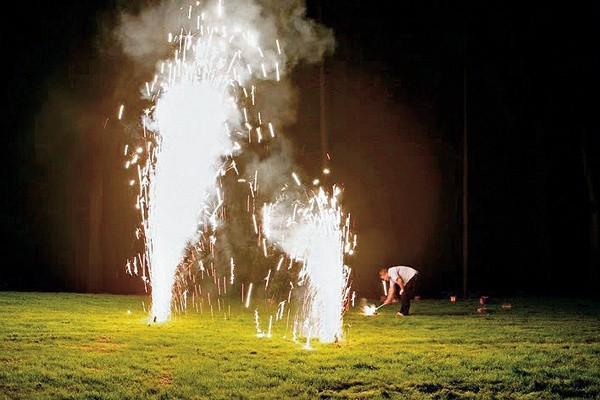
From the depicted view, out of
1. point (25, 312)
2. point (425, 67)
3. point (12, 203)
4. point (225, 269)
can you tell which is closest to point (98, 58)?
point (12, 203)

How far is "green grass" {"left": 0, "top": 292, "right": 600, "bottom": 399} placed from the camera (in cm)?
811

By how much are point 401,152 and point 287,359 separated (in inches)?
925

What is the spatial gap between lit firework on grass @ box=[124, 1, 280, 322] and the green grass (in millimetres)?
1597

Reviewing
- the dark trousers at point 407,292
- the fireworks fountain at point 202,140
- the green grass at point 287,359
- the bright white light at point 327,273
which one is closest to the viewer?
the green grass at point 287,359

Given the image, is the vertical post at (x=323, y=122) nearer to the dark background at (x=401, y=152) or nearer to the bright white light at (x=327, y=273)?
the dark background at (x=401, y=152)

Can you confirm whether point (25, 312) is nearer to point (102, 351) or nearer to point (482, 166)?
point (102, 351)

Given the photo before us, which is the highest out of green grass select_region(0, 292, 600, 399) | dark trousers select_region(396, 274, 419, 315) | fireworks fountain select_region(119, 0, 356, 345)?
fireworks fountain select_region(119, 0, 356, 345)

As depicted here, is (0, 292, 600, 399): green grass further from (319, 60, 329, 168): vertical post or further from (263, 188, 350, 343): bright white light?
(319, 60, 329, 168): vertical post

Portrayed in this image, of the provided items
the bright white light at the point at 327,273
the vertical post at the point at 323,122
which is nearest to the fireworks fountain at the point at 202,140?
the bright white light at the point at 327,273

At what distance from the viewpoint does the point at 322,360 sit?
980 cm

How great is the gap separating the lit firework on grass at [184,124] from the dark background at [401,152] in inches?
304

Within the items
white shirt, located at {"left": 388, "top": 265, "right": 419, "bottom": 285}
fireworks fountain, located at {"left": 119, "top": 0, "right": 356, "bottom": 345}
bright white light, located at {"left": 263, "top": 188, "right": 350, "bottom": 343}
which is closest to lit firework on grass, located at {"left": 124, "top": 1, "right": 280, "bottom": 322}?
fireworks fountain, located at {"left": 119, "top": 0, "right": 356, "bottom": 345}

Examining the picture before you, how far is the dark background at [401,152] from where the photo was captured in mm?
26328

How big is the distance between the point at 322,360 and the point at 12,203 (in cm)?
2243
